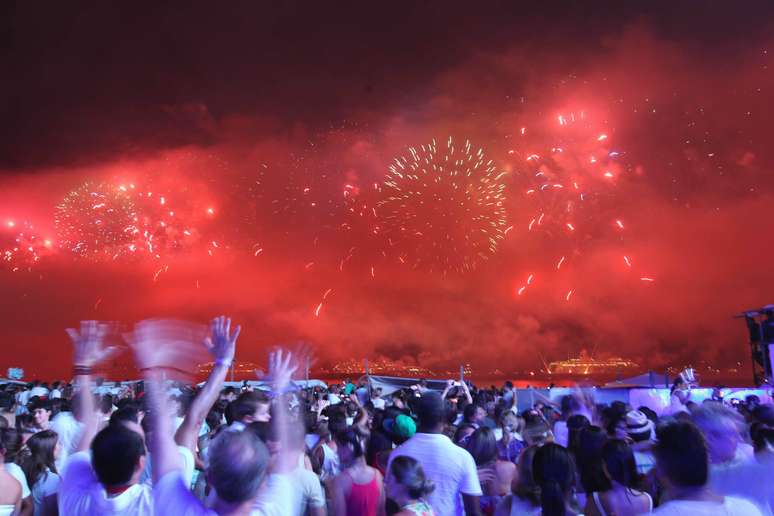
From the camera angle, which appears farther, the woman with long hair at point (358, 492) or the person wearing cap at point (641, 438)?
A: the person wearing cap at point (641, 438)

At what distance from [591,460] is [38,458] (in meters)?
4.46

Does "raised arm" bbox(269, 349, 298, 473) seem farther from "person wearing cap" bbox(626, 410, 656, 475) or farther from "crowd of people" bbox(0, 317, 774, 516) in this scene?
"person wearing cap" bbox(626, 410, 656, 475)

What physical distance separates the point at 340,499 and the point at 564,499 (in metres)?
1.76

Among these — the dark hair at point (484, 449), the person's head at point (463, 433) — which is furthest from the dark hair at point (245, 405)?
the person's head at point (463, 433)

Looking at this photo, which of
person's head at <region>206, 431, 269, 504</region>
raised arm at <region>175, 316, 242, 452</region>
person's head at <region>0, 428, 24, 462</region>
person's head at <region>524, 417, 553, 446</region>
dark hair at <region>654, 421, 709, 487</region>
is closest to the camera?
person's head at <region>206, 431, 269, 504</region>

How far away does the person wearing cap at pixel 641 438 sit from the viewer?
5691mm

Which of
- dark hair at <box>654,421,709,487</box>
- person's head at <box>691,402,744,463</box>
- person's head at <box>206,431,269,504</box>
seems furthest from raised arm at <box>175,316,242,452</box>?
person's head at <box>691,402,744,463</box>

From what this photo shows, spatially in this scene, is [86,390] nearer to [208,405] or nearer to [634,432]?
[208,405]

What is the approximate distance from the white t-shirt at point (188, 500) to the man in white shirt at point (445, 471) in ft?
4.63

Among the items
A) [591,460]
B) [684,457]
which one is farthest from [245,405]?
[684,457]

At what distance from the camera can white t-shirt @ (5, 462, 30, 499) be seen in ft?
15.5

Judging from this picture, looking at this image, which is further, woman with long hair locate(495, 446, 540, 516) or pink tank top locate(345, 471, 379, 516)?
pink tank top locate(345, 471, 379, 516)

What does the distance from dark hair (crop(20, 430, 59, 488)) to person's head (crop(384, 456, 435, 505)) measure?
333cm

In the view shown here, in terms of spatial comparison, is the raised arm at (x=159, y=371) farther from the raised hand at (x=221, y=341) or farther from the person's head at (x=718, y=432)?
the person's head at (x=718, y=432)
